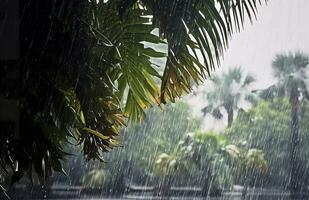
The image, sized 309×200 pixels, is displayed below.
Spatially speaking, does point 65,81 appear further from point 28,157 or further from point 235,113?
point 235,113

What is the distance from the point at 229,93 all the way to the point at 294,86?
1.76 meters

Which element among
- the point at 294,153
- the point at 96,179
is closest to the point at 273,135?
the point at 294,153

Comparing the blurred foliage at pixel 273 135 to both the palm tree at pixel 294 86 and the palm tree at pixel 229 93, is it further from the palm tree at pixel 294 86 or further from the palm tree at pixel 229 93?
the palm tree at pixel 229 93

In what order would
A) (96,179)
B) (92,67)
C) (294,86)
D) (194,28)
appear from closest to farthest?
(194,28) < (92,67) < (96,179) < (294,86)

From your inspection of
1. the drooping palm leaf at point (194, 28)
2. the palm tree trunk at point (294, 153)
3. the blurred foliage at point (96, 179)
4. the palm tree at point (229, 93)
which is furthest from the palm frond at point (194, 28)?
the palm tree at point (229, 93)

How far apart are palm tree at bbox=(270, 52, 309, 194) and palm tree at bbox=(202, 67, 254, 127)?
65 centimetres

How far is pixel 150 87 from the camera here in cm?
298

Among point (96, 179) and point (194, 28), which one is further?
point (96, 179)

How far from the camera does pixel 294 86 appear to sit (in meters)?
9.30

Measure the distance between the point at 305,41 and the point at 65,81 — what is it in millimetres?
8368

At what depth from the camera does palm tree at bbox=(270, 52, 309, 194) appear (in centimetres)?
737

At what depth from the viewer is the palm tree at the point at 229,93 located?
9.77 metres

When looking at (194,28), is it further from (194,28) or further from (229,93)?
(229,93)

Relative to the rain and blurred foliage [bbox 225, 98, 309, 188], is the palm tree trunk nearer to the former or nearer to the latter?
blurred foliage [bbox 225, 98, 309, 188]
